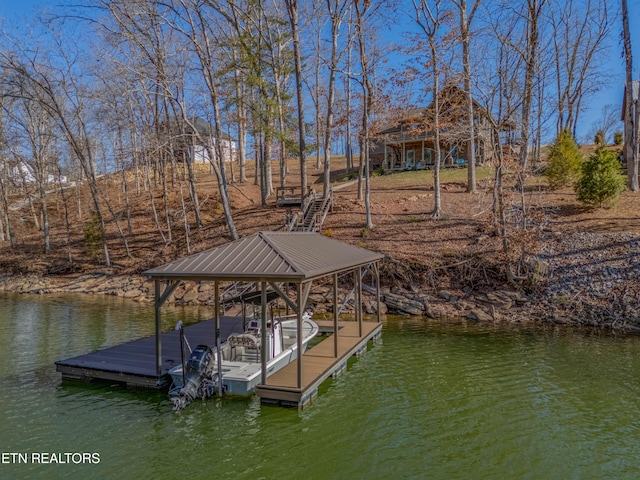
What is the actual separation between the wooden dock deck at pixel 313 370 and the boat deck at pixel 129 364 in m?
2.46

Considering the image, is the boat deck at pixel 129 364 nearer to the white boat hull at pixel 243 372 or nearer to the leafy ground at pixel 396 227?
the white boat hull at pixel 243 372

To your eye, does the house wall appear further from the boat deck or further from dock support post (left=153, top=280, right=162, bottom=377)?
dock support post (left=153, top=280, right=162, bottom=377)

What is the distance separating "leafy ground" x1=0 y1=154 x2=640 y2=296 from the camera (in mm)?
17469

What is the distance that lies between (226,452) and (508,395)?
18.1ft

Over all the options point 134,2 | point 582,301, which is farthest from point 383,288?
point 134,2

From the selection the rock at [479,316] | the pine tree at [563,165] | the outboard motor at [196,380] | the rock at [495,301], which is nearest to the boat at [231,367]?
the outboard motor at [196,380]

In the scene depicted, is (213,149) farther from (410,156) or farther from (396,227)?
(410,156)

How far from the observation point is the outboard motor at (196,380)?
8266mm

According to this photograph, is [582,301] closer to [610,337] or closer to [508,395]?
[610,337]

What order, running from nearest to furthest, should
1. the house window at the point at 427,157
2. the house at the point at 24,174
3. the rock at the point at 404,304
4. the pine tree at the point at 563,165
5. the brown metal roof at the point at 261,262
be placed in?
the brown metal roof at the point at 261,262 < the rock at the point at 404,304 < the pine tree at the point at 563,165 < the house at the point at 24,174 < the house window at the point at 427,157

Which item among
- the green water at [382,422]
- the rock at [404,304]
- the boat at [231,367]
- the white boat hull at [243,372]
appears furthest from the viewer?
the rock at [404,304]

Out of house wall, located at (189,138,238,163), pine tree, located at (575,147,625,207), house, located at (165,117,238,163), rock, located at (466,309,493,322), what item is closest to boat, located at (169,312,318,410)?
rock, located at (466,309,493,322)

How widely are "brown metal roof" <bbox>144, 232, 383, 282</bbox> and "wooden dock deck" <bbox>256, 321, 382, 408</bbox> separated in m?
2.05

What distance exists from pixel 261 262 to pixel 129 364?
405 cm
